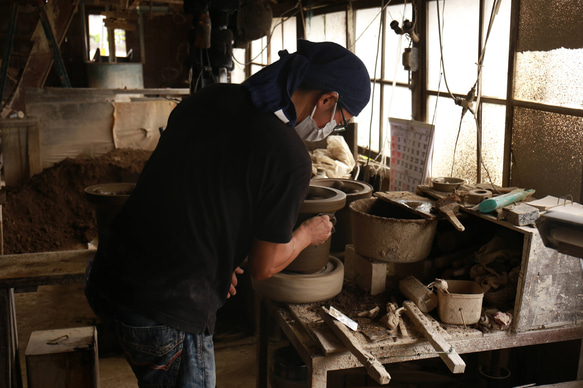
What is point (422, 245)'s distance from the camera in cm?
248

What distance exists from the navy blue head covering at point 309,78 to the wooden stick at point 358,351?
2.79 feet

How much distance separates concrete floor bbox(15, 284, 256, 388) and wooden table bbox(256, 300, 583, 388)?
144 cm

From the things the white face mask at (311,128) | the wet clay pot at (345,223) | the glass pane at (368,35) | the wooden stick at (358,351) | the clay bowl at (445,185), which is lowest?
the wooden stick at (358,351)

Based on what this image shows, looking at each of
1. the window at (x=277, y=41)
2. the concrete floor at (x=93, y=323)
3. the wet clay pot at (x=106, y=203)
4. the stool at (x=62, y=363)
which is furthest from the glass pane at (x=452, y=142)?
the window at (x=277, y=41)

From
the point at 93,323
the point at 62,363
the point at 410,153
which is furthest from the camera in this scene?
the point at 93,323

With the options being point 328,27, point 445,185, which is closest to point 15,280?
point 445,185

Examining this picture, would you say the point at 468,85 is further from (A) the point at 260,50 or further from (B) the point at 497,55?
(A) the point at 260,50

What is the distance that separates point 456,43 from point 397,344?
227 centimetres

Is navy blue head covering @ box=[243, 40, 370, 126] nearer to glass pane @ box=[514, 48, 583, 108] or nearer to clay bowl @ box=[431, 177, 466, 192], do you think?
clay bowl @ box=[431, 177, 466, 192]

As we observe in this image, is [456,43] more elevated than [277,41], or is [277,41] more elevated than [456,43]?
[277,41]

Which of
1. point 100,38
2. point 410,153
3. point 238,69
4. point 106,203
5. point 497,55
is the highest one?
point 100,38

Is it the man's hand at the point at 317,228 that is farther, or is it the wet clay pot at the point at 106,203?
the wet clay pot at the point at 106,203

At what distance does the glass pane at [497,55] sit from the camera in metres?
3.12

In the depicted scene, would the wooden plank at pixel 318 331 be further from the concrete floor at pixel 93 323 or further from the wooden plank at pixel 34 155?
the wooden plank at pixel 34 155
